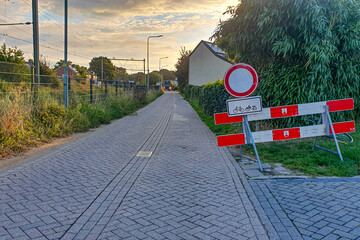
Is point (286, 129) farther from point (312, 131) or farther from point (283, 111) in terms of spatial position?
point (312, 131)

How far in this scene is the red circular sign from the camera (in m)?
6.23

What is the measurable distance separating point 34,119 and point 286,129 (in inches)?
267

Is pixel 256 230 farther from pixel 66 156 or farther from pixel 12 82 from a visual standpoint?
pixel 12 82

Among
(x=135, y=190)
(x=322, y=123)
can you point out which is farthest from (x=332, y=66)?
(x=135, y=190)

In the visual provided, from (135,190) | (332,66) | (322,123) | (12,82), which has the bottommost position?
(135,190)

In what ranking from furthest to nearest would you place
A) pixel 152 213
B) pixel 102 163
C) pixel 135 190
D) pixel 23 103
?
pixel 23 103, pixel 102 163, pixel 135 190, pixel 152 213

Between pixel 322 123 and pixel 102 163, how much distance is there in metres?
4.84

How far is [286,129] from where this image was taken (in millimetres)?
6438

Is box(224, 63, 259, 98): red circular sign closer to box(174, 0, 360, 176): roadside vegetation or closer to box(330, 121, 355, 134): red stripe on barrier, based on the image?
box(174, 0, 360, 176): roadside vegetation

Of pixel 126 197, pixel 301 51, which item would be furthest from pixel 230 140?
pixel 301 51

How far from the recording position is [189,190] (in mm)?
4832

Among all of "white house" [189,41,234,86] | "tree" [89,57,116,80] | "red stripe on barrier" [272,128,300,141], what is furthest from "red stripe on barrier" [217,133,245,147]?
"tree" [89,57,116,80]

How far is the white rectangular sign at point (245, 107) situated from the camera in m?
6.24

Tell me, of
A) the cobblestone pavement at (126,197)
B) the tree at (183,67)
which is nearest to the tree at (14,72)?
the cobblestone pavement at (126,197)
